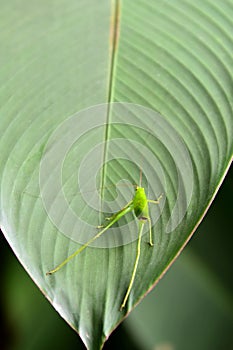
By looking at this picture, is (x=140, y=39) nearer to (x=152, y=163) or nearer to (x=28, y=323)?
(x=152, y=163)

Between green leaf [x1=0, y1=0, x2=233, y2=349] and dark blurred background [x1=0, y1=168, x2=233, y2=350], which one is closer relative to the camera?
green leaf [x1=0, y1=0, x2=233, y2=349]

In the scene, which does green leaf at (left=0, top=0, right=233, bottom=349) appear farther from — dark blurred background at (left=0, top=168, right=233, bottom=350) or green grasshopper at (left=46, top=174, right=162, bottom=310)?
dark blurred background at (left=0, top=168, right=233, bottom=350)

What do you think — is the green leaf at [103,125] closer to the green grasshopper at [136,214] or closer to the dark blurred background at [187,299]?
the green grasshopper at [136,214]

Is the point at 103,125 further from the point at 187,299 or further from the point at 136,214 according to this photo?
the point at 187,299

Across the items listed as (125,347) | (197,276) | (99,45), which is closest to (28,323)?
(125,347)

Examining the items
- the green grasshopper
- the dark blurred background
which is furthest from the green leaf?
the dark blurred background

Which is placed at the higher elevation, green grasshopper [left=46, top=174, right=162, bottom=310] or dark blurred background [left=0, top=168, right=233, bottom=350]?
green grasshopper [left=46, top=174, right=162, bottom=310]
